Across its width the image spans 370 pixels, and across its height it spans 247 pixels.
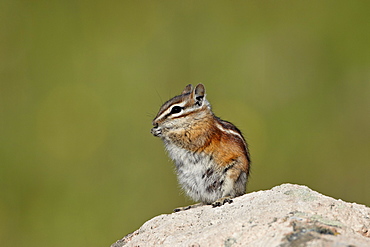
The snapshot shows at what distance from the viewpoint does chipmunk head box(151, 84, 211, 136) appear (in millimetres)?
6234

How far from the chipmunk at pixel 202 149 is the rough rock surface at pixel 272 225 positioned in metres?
0.93

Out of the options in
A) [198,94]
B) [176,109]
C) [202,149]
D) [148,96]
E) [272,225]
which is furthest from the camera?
[148,96]

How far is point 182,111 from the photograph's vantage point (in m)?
6.30

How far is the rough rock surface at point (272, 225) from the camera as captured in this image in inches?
136

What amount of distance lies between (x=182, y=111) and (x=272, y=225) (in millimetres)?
2815

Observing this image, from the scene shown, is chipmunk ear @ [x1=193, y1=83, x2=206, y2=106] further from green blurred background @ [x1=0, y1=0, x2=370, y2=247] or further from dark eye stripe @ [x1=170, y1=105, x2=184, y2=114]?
green blurred background @ [x1=0, y1=0, x2=370, y2=247]

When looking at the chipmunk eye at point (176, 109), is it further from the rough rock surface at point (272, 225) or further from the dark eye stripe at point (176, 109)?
the rough rock surface at point (272, 225)

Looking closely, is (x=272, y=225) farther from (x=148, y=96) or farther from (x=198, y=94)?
(x=148, y=96)

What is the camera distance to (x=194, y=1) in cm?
1162

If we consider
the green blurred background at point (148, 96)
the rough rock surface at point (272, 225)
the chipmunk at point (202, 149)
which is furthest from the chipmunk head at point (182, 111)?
the green blurred background at point (148, 96)

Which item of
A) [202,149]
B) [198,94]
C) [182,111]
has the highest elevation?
[198,94]

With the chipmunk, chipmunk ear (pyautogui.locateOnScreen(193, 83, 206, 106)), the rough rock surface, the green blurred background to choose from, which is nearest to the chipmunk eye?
the chipmunk

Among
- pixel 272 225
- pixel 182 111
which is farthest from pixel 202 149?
pixel 272 225

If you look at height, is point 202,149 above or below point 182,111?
below
